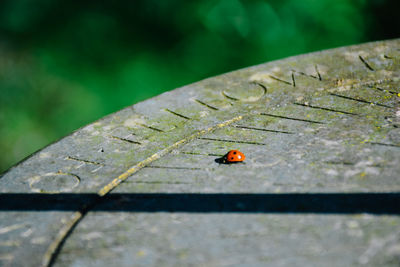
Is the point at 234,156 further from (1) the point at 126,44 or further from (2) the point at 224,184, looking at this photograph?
(1) the point at 126,44

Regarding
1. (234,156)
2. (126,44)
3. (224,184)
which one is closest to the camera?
(224,184)

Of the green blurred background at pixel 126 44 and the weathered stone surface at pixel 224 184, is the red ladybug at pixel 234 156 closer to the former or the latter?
the weathered stone surface at pixel 224 184

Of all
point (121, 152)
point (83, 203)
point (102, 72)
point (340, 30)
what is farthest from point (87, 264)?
point (340, 30)

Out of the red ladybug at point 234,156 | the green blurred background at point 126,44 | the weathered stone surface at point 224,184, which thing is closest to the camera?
the weathered stone surface at point 224,184

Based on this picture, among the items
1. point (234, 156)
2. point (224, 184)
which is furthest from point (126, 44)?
point (224, 184)

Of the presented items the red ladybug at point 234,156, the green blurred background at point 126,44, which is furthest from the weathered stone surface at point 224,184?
the green blurred background at point 126,44

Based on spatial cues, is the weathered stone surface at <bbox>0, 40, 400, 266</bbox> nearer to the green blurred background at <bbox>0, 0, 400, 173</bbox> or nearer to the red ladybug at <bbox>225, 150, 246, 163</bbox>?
the red ladybug at <bbox>225, 150, 246, 163</bbox>
